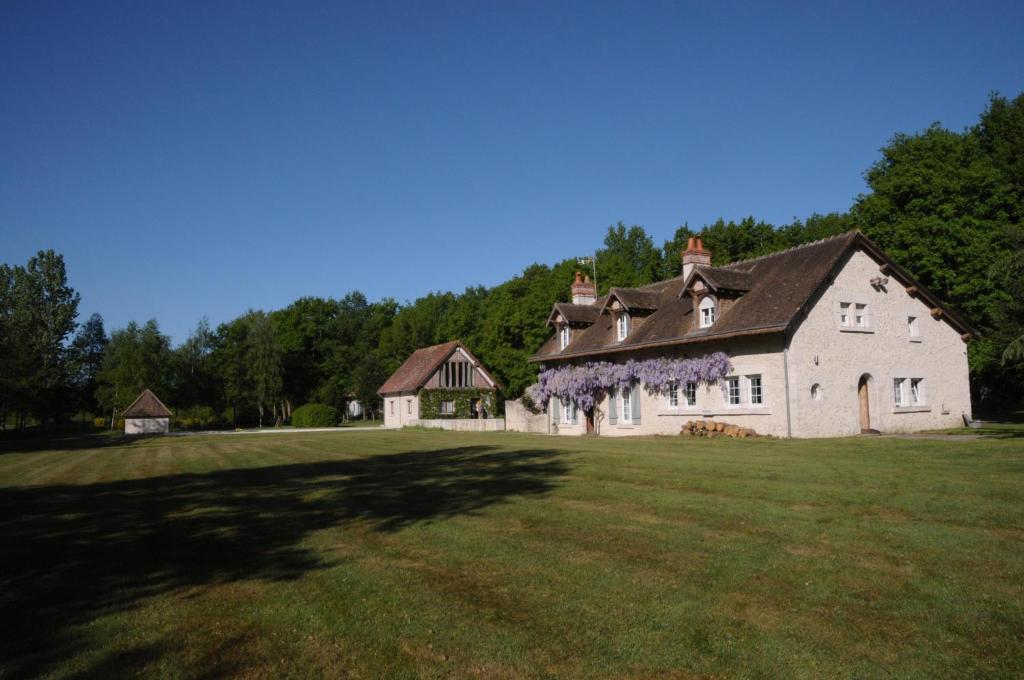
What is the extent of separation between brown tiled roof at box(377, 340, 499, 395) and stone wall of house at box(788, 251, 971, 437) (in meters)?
32.3

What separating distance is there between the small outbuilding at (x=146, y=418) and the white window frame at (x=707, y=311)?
147ft

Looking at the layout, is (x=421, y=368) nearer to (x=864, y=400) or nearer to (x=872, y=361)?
(x=864, y=400)

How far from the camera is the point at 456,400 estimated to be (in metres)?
53.1

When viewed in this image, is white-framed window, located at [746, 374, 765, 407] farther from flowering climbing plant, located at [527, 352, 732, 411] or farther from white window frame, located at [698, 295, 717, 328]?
white window frame, located at [698, 295, 717, 328]

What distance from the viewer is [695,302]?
90.0 ft

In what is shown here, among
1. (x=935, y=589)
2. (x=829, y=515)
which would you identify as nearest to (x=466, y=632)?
(x=935, y=589)

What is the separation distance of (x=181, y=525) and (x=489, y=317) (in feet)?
164

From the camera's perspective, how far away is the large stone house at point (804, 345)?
23.9 meters

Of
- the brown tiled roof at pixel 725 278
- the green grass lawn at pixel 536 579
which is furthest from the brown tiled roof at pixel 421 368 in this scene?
the green grass lawn at pixel 536 579

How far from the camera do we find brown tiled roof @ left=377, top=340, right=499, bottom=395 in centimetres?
5234

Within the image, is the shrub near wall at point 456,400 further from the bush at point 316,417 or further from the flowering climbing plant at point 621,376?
the flowering climbing plant at point 621,376

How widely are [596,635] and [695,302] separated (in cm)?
2373

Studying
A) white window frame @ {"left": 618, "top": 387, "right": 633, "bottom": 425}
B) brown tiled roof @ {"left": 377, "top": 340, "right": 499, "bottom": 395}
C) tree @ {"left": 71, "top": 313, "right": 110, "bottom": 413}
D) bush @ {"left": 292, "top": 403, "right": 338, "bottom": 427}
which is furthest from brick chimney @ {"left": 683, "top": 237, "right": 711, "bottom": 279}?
tree @ {"left": 71, "top": 313, "right": 110, "bottom": 413}

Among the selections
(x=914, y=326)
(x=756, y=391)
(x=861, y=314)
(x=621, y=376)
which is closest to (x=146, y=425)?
(x=621, y=376)
